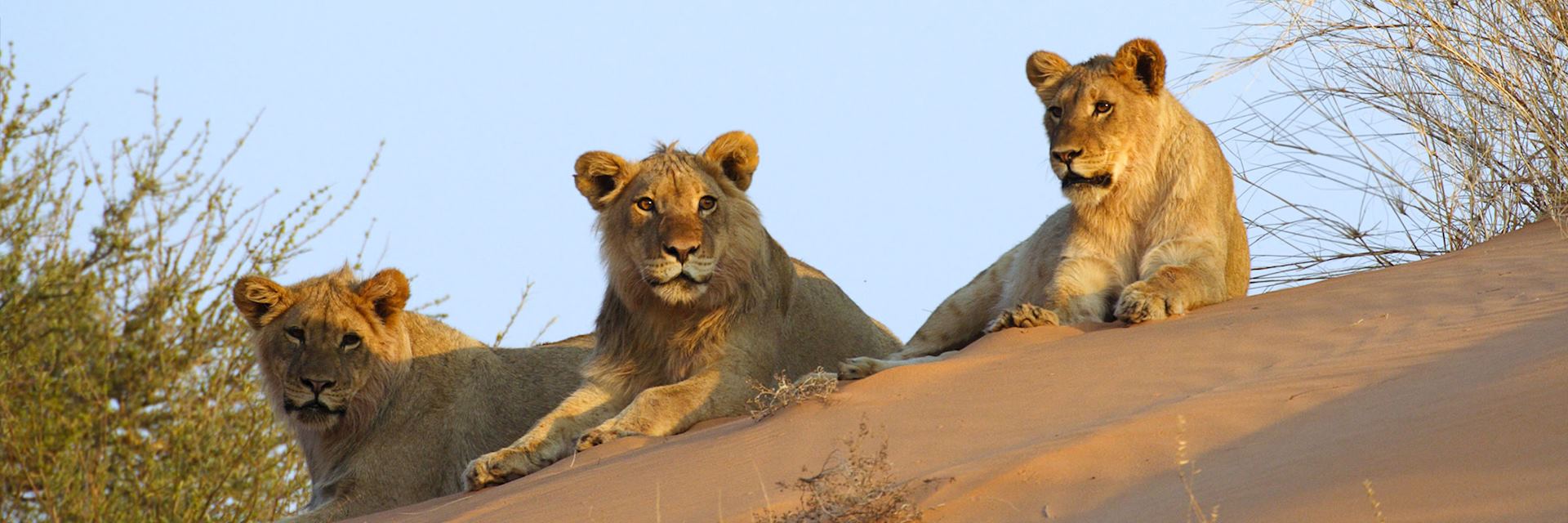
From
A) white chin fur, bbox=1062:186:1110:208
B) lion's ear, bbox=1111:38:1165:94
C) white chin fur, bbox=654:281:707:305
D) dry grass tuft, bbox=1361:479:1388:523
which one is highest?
lion's ear, bbox=1111:38:1165:94

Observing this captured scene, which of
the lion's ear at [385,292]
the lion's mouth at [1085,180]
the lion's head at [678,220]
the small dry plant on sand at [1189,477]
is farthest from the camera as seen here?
the lion's ear at [385,292]

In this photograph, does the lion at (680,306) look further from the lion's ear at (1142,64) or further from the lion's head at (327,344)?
the lion's ear at (1142,64)

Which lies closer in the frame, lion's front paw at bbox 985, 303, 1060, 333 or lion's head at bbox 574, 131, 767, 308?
lion's front paw at bbox 985, 303, 1060, 333

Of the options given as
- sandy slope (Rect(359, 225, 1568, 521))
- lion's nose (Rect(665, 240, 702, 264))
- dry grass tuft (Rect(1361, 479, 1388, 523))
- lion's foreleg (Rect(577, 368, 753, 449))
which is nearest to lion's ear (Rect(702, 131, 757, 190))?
lion's nose (Rect(665, 240, 702, 264))

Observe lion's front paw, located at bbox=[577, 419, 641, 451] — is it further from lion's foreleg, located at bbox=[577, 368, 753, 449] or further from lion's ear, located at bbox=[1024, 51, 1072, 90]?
lion's ear, located at bbox=[1024, 51, 1072, 90]

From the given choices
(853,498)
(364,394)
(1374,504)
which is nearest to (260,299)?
(364,394)

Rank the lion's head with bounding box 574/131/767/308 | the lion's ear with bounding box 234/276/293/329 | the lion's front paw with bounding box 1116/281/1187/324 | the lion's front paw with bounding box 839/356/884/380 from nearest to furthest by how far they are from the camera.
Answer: the lion's front paw with bounding box 839/356/884/380, the lion's front paw with bounding box 1116/281/1187/324, the lion's head with bounding box 574/131/767/308, the lion's ear with bounding box 234/276/293/329

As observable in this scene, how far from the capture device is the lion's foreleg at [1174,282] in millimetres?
6953

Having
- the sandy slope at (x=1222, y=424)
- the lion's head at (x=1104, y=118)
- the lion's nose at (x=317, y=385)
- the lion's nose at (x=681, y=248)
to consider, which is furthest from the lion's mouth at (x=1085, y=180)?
the lion's nose at (x=317, y=385)

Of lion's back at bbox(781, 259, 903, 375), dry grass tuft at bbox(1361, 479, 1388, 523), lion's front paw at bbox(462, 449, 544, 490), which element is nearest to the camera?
dry grass tuft at bbox(1361, 479, 1388, 523)

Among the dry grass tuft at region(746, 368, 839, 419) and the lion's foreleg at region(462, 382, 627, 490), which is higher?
the lion's foreleg at region(462, 382, 627, 490)

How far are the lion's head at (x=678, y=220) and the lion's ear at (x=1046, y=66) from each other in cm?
135

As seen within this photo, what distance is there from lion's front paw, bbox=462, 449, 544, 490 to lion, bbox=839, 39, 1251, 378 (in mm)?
1491

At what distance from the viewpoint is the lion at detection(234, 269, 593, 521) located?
7844 mm
